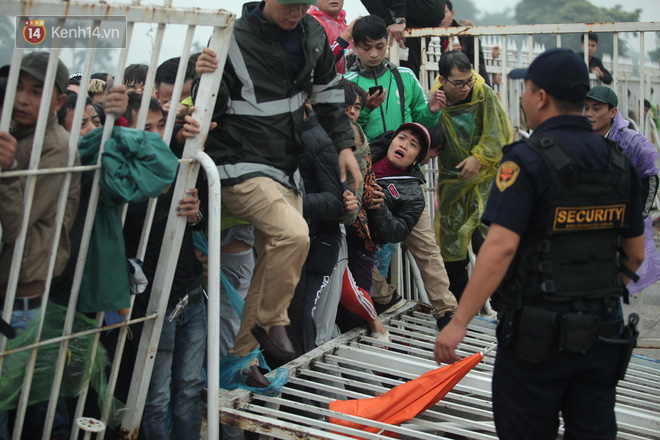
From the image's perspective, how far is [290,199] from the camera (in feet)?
12.8

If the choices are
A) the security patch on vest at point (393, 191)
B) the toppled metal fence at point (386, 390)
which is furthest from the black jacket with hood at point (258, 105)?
the security patch on vest at point (393, 191)

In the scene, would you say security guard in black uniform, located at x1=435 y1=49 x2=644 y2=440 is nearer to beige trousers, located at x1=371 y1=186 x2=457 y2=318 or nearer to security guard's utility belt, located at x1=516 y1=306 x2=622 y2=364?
security guard's utility belt, located at x1=516 y1=306 x2=622 y2=364

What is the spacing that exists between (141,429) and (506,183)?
6.98 feet

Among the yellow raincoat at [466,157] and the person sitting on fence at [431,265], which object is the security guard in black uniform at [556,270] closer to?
the person sitting on fence at [431,265]

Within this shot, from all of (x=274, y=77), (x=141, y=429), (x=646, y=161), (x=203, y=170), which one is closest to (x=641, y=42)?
(x=646, y=161)

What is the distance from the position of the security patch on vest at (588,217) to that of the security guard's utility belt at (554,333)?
332 mm

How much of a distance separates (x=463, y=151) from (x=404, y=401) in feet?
9.03

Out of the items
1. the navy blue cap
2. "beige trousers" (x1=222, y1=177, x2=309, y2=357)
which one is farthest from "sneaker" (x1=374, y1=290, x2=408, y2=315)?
the navy blue cap

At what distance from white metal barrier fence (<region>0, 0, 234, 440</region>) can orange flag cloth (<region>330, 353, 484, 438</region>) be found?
762mm

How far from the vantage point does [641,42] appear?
6691 millimetres

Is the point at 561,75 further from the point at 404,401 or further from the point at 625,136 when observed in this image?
the point at 625,136

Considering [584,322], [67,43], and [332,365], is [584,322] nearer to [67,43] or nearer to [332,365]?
[332,365]

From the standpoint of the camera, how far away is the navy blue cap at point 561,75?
9.45ft

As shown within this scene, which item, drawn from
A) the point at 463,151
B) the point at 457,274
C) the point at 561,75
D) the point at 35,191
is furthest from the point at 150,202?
the point at 457,274
